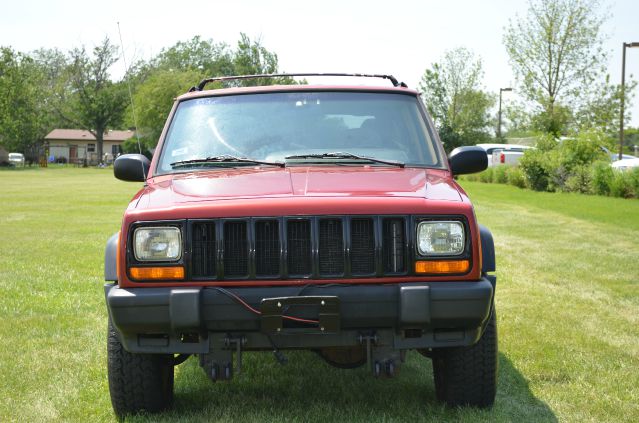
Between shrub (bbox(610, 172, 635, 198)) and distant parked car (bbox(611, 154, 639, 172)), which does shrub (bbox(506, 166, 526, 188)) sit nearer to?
distant parked car (bbox(611, 154, 639, 172))

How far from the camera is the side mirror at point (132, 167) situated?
515cm

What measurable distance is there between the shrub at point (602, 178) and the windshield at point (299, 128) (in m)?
19.5

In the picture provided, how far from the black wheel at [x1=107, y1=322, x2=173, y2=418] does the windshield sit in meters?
1.09

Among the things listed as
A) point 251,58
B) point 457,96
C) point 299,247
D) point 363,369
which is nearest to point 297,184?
point 299,247

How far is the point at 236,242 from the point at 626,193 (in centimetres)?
2083

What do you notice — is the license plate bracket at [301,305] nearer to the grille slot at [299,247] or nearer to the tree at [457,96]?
the grille slot at [299,247]

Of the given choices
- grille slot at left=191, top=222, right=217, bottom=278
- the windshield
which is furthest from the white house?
grille slot at left=191, top=222, right=217, bottom=278

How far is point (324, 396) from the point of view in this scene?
4977 millimetres

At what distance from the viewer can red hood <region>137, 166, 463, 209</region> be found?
4094 mm

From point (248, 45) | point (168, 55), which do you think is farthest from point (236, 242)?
point (168, 55)

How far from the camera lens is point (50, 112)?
3829 inches

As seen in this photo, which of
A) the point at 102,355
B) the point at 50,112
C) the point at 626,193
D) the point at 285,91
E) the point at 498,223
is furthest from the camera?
the point at 50,112

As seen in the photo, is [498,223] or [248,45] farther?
[248,45]

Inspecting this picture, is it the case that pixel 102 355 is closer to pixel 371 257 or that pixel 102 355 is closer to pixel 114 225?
pixel 371 257
